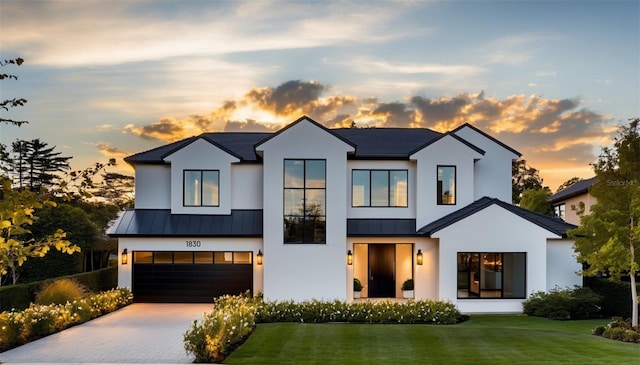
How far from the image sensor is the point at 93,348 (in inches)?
517

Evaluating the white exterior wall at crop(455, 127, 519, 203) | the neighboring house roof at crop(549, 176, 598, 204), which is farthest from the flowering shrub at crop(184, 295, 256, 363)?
the neighboring house roof at crop(549, 176, 598, 204)

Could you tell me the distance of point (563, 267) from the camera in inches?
830

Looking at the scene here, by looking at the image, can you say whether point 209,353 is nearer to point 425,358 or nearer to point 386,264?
point 425,358

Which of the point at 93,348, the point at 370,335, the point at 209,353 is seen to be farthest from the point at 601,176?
the point at 93,348

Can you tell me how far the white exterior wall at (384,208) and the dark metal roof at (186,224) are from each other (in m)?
3.96

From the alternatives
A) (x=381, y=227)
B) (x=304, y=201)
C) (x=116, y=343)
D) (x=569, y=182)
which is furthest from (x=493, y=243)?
(x=569, y=182)

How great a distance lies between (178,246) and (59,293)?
5170mm

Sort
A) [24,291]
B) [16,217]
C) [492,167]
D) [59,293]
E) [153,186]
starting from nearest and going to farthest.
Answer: [16,217] < [59,293] < [24,291] < [153,186] < [492,167]

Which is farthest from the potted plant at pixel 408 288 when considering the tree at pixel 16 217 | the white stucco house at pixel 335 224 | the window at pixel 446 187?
the tree at pixel 16 217

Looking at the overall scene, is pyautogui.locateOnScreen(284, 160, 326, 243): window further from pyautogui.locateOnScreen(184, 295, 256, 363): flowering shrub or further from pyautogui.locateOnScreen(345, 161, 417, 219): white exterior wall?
pyautogui.locateOnScreen(184, 295, 256, 363): flowering shrub

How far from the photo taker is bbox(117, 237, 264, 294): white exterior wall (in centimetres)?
2208

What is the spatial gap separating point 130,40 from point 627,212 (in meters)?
16.1

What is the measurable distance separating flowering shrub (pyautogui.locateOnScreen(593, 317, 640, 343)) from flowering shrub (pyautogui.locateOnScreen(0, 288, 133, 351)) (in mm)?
15707

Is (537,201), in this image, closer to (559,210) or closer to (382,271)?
(559,210)
